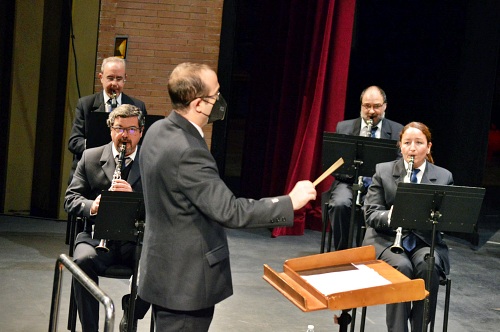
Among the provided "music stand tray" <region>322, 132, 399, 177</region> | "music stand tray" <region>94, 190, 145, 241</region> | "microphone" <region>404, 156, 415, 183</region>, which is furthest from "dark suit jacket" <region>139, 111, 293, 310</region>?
"music stand tray" <region>322, 132, 399, 177</region>

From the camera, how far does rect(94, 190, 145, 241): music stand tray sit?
464cm

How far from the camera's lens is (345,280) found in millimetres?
3631

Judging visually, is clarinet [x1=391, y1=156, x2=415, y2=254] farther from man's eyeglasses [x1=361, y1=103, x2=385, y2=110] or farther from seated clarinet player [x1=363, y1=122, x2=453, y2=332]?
man's eyeglasses [x1=361, y1=103, x2=385, y2=110]

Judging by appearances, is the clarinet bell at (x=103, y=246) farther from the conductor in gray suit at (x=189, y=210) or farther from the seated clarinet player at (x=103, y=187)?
the conductor in gray suit at (x=189, y=210)

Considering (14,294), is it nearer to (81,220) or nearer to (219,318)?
(81,220)

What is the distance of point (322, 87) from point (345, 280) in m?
4.97

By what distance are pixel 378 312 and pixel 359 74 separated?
Result: 465cm

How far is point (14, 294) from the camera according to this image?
19.8 ft

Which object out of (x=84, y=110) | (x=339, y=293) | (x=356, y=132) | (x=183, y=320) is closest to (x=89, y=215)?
(x=183, y=320)

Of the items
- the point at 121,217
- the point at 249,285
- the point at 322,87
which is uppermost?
the point at 322,87

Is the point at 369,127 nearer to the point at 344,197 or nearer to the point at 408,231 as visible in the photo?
the point at 344,197

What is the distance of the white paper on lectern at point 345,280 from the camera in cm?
351

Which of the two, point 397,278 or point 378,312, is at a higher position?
point 397,278

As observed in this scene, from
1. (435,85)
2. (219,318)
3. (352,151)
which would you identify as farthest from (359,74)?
(219,318)
